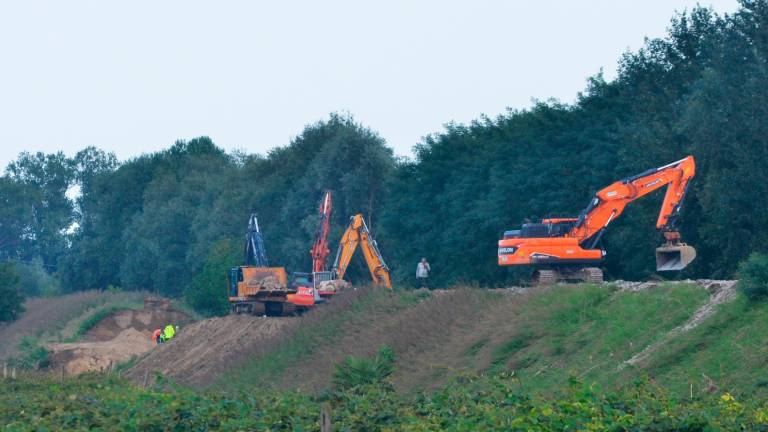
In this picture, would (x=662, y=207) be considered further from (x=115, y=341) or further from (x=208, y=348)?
(x=115, y=341)

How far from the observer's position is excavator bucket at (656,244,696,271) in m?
36.6

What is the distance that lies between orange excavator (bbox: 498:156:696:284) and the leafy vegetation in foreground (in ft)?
67.0

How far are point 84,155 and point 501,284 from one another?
133215 millimetres

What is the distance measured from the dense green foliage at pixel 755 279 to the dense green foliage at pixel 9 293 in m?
71.5

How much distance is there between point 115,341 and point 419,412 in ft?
191

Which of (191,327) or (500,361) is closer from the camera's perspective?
(500,361)

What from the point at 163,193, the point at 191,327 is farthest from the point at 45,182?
the point at 191,327

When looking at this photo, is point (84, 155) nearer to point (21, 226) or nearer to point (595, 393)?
point (21, 226)

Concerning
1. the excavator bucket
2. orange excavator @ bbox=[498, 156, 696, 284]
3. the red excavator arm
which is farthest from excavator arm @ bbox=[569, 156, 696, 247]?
the red excavator arm

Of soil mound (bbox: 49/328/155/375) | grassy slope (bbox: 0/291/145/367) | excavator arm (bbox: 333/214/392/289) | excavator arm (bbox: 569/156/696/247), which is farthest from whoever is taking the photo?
grassy slope (bbox: 0/291/145/367)

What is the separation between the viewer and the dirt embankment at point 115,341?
201 ft

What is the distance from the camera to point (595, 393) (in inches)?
619

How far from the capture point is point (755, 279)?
2459cm

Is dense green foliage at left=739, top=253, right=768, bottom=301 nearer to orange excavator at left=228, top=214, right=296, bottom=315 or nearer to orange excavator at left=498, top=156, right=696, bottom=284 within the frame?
orange excavator at left=498, top=156, right=696, bottom=284
